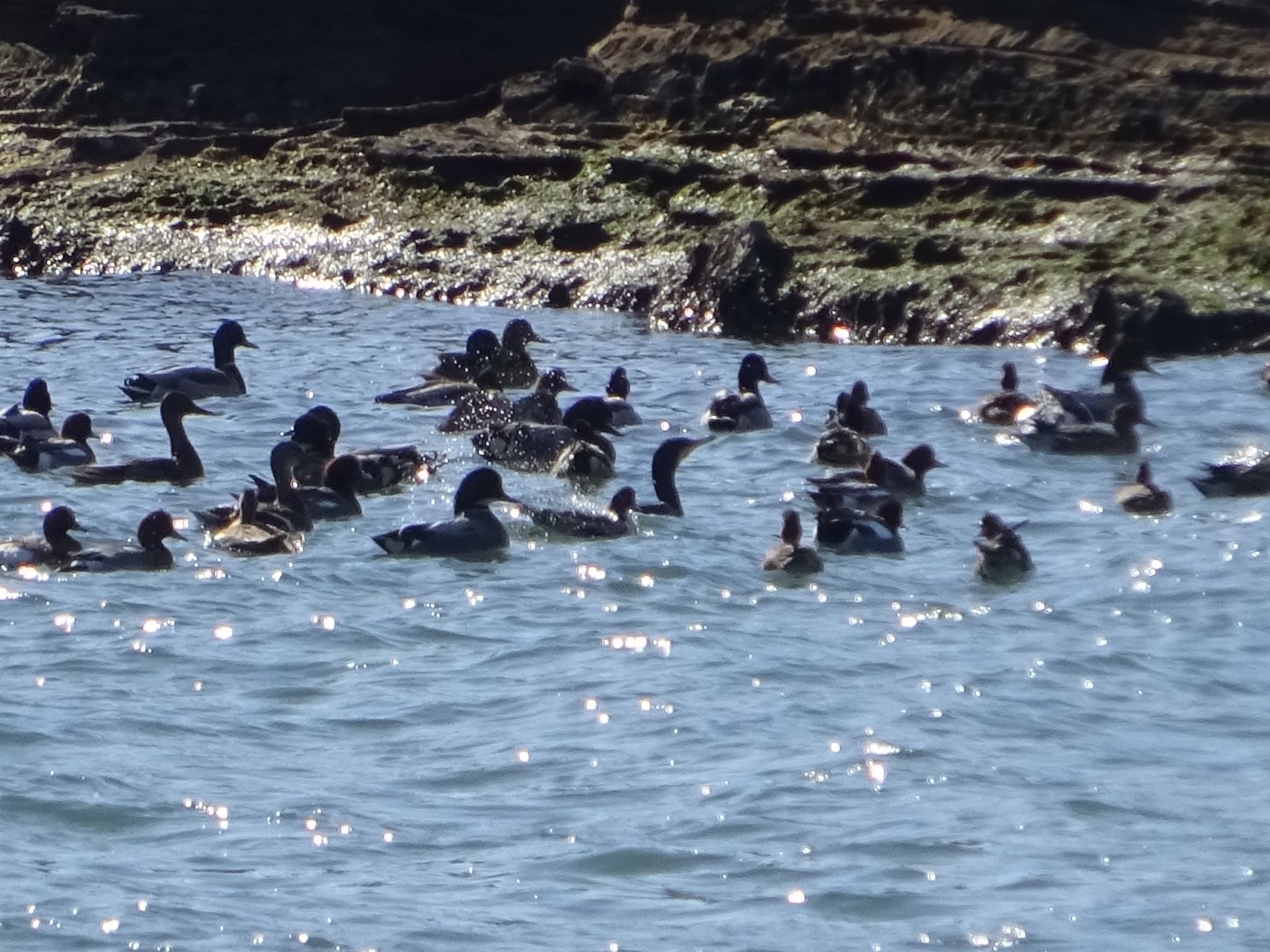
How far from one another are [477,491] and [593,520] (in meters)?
0.75

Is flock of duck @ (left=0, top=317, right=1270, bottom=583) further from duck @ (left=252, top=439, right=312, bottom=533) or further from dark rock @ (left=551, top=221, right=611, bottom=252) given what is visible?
dark rock @ (left=551, top=221, right=611, bottom=252)

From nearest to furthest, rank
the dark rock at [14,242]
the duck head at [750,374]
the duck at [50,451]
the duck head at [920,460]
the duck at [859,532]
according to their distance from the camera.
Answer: the duck at [859,532]
the duck head at [920,460]
the duck at [50,451]
the duck head at [750,374]
the dark rock at [14,242]

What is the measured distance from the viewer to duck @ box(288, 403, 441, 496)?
16.6m

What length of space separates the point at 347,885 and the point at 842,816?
6.93 feet

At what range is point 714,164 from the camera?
2869cm

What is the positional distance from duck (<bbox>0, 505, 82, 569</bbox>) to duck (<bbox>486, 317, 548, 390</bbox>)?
740 cm

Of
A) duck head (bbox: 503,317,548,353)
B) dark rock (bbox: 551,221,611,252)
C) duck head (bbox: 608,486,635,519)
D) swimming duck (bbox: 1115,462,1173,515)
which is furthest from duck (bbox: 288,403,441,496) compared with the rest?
dark rock (bbox: 551,221,611,252)

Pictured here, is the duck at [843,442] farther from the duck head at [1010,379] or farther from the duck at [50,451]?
the duck at [50,451]

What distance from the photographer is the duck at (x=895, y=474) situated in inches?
637

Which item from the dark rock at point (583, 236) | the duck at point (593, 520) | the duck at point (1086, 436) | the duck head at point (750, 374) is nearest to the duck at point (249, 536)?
the duck at point (593, 520)

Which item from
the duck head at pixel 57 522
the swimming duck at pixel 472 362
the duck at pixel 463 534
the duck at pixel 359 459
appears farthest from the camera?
the swimming duck at pixel 472 362

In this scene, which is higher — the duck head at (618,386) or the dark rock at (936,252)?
the dark rock at (936,252)

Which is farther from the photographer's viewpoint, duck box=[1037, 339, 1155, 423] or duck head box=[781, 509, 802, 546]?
duck box=[1037, 339, 1155, 423]

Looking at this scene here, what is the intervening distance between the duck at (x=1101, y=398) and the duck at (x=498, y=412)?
3831 millimetres
